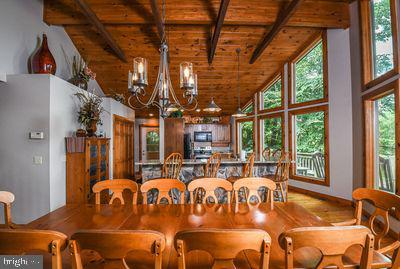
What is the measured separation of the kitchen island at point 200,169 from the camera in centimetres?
395

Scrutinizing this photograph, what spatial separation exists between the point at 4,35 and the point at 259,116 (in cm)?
637

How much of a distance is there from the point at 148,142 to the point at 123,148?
91.9 inches

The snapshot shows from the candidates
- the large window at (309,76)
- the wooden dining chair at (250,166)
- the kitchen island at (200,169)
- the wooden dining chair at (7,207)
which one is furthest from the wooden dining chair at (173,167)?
the large window at (309,76)

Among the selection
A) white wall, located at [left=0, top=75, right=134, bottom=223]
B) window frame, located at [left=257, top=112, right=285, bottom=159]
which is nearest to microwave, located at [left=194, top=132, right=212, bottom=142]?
window frame, located at [left=257, top=112, right=285, bottom=159]

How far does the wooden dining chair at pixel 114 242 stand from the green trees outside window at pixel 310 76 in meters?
5.37

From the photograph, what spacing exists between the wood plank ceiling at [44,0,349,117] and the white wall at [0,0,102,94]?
25 cm

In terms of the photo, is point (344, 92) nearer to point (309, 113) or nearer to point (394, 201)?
point (309, 113)

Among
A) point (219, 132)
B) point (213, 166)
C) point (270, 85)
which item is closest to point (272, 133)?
point (270, 85)

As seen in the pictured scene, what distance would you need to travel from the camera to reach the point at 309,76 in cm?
543

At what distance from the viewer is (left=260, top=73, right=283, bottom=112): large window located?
20.8 feet

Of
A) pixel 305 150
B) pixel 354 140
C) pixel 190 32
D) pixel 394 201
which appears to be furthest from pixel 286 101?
pixel 394 201

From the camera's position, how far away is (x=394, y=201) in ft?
5.04

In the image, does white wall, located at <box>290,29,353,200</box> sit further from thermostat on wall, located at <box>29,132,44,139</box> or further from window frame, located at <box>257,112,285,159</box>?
thermostat on wall, located at <box>29,132,44,139</box>

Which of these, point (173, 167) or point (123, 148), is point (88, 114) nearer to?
point (173, 167)
